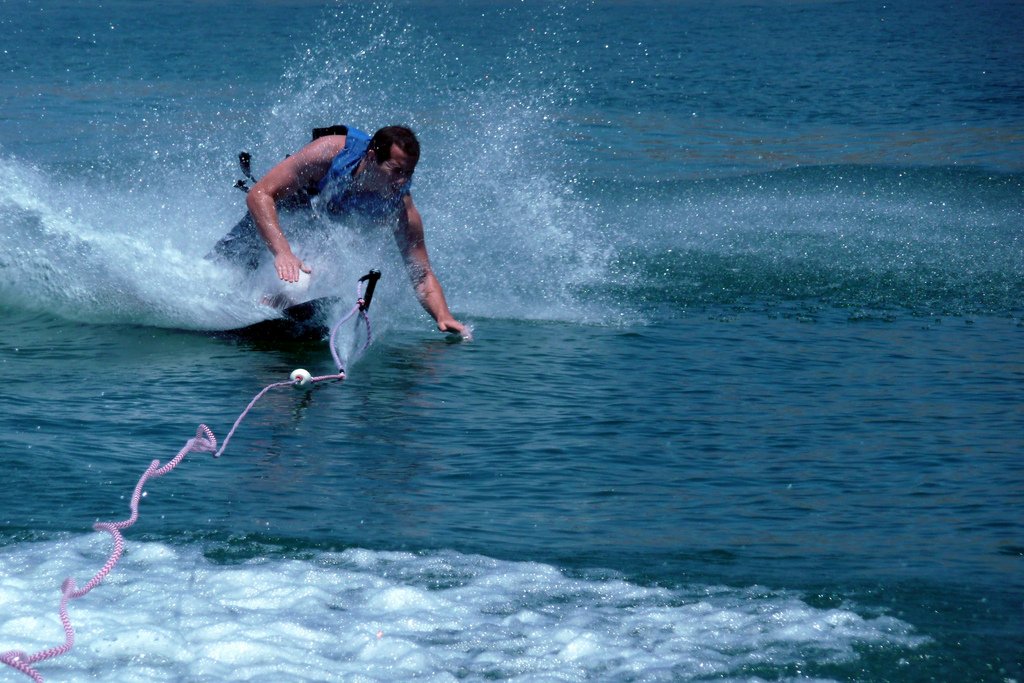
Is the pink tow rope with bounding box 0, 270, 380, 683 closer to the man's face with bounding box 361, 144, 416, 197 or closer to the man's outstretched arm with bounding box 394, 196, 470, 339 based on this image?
the man's outstretched arm with bounding box 394, 196, 470, 339

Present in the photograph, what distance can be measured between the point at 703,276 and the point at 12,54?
75.0 ft

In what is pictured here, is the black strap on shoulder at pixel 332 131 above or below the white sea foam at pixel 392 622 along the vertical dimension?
above

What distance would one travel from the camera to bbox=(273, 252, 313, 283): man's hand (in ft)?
24.1

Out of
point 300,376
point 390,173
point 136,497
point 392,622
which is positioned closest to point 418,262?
point 390,173

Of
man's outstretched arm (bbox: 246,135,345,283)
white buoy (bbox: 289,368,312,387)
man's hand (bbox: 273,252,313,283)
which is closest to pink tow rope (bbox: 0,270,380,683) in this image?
white buoy (bbox: 289,368,312,387)

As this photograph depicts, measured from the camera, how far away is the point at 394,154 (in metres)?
7.44

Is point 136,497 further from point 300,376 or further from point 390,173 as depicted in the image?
point 390,173

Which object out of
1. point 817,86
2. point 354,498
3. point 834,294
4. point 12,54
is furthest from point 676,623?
point 12,54

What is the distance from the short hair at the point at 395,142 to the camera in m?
7.43

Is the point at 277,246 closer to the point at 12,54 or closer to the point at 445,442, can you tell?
the point at 445,442

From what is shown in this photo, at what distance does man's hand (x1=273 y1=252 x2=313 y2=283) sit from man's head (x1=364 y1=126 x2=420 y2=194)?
664 millimetres

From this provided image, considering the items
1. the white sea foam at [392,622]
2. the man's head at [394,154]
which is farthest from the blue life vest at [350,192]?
the white sea foam at [392,622]

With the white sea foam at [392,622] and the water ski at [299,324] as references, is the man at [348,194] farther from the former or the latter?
the white sea foam at [392,622]

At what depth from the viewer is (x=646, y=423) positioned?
21.4 ft
